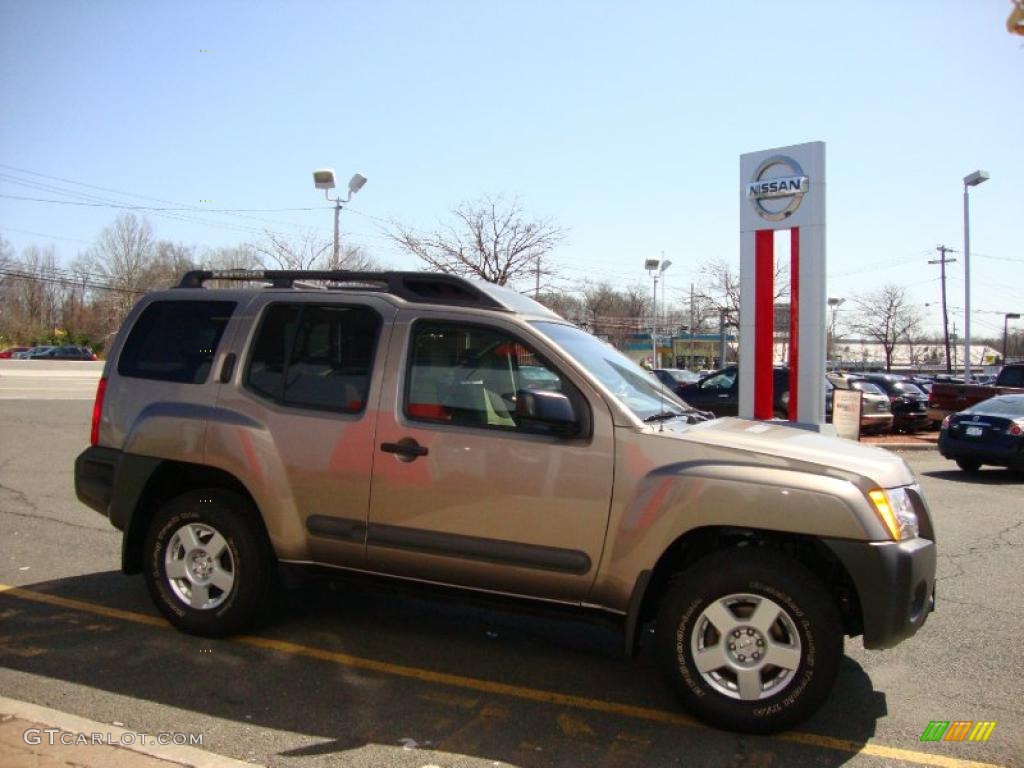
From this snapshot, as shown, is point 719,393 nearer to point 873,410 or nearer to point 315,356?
point 873,410

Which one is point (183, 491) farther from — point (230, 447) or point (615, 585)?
point (615, 585)

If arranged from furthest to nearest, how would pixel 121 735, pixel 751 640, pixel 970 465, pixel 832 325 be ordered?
1. pixel 832 325
2. pixel 970 465
3. pixel 751 640
4. pixel 121 735

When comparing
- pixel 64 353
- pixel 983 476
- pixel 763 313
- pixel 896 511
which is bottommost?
pixel 983 476

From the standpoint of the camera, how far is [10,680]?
396 centimetres

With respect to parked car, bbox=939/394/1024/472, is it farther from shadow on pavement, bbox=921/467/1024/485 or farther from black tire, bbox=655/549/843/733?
black tire, bbox=655/549/843/733

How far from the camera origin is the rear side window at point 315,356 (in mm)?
4371

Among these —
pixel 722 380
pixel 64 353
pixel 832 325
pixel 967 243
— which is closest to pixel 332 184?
pixel 722 380

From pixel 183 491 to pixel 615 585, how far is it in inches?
106

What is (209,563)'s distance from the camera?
4.60 m

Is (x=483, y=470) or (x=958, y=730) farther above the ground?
(x=483, y=470)

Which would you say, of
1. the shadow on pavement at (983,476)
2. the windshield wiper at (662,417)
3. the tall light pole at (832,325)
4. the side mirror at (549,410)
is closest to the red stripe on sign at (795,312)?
the shadow on pavement at (983,476)

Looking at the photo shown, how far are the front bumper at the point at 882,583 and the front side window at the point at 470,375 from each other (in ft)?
5.15

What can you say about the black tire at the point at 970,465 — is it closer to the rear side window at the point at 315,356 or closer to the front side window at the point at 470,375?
the front side window at the point at 470,375

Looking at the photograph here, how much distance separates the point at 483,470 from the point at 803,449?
4.98 ft
